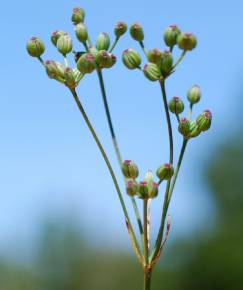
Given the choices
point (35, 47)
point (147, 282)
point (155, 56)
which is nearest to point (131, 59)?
point (155, 56)

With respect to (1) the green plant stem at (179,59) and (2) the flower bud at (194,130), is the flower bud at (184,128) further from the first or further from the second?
(1) the green plant stem at (179,59)

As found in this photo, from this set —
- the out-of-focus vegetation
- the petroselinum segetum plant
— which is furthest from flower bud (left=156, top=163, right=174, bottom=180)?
the out-of-focus vegetation

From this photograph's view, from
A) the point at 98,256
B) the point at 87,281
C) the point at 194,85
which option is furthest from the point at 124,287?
the point at 194,85

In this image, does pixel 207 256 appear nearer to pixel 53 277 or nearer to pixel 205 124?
pixel 53 277

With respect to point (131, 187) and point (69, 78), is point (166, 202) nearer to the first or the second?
point (131, 187)

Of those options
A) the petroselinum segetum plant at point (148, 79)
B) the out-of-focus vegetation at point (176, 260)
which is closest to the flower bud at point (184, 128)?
the petroselinum segetum plant at point (148, 79)

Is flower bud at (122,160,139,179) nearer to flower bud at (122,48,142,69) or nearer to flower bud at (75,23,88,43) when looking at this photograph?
flower bud at (122,48,142,69)
